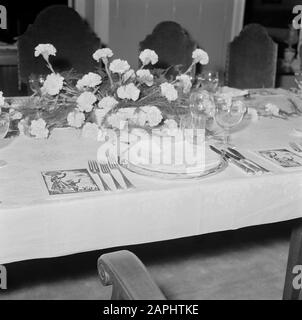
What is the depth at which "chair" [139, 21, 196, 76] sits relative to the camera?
2.58 metres

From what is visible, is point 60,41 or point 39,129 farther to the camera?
point 60,41

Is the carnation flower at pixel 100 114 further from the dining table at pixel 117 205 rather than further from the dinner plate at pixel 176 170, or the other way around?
the dinner plate at pixel 176 170

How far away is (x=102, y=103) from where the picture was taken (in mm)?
1389

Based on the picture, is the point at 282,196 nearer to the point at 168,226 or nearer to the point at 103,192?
the point at 168,226

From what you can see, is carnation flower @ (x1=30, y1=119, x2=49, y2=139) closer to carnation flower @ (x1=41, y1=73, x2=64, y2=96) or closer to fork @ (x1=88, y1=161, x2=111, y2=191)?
carnation flower @ (x1=41, y1=73, x2=64, y2=96)

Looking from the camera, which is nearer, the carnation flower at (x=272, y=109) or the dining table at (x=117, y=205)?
the dining table at (x=117, y=205)

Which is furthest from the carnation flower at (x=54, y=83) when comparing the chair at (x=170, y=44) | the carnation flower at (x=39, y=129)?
the chair at (x=170, y=44)

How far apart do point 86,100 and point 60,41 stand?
1128 mm

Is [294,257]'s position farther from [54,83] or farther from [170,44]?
[170,44]

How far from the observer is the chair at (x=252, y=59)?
2.67 metres

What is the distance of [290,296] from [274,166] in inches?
23.0

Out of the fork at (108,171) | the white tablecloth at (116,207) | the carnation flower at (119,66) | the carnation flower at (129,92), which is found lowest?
the white tablecloth at (116,207)

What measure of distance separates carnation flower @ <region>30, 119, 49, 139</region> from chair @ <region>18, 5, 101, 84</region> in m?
0.96

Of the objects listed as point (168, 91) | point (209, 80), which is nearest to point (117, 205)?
point (168, 91)
